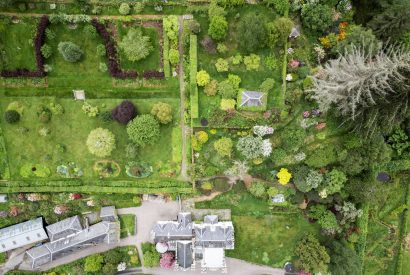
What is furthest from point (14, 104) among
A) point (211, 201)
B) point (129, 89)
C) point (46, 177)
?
point (211, 201)

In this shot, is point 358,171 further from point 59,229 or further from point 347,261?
point 59,229

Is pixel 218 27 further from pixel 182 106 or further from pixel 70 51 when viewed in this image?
pixel 70 51

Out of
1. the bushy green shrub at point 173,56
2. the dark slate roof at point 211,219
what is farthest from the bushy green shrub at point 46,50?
the dark slate roof at point 211,219

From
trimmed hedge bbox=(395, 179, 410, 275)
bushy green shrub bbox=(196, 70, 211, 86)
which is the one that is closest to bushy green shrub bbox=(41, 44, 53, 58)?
bushy green shrub bbox=(196, 70, 211, 86)

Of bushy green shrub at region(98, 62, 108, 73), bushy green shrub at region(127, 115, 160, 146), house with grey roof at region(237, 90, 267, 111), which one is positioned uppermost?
bushy green shrub at region(98, 62, 108, 73)

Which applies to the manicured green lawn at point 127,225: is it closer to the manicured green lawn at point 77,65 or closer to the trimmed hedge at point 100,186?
the trimmed hedge at point 100,186

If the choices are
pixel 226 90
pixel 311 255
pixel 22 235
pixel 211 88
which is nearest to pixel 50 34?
pixel 211 88

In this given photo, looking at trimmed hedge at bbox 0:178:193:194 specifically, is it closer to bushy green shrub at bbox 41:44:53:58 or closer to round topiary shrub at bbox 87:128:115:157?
round topiary shrub at bbox 87:128:115:157
